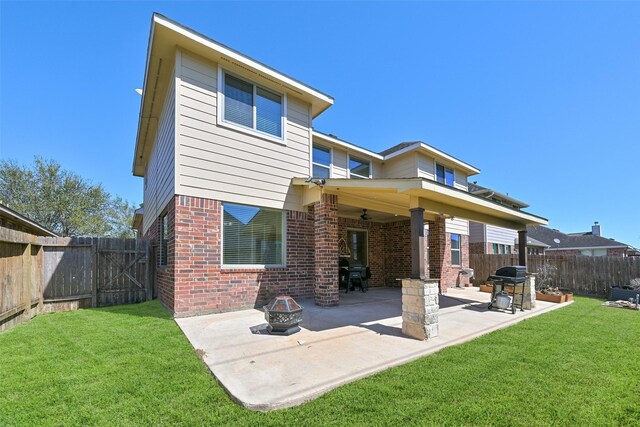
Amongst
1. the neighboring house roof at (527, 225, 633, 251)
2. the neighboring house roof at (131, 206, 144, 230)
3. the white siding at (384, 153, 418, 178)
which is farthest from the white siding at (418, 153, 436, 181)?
the neighboring house roof at (527, 225, 633, 251)

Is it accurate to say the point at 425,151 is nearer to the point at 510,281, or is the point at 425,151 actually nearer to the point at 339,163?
the point at 339,163

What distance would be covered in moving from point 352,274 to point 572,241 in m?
29.7

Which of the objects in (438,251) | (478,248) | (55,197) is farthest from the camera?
(55,197)

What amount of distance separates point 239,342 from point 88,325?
130 inches

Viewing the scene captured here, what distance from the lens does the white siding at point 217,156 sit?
6.18 m

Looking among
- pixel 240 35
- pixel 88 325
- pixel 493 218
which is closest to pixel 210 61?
pixel 240 35

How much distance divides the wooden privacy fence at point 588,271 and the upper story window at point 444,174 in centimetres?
423

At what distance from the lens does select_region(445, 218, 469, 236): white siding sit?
12633 millimetres

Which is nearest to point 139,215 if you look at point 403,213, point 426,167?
point 403,213

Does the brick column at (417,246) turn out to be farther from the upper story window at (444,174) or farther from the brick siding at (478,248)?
the brick siding at (478,248)

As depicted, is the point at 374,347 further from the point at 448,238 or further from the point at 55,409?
the point at 448,238

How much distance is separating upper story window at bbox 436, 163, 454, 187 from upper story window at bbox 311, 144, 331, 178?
549 centimetres

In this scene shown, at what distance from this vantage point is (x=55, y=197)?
23.0 meters

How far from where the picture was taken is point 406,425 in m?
2.43
